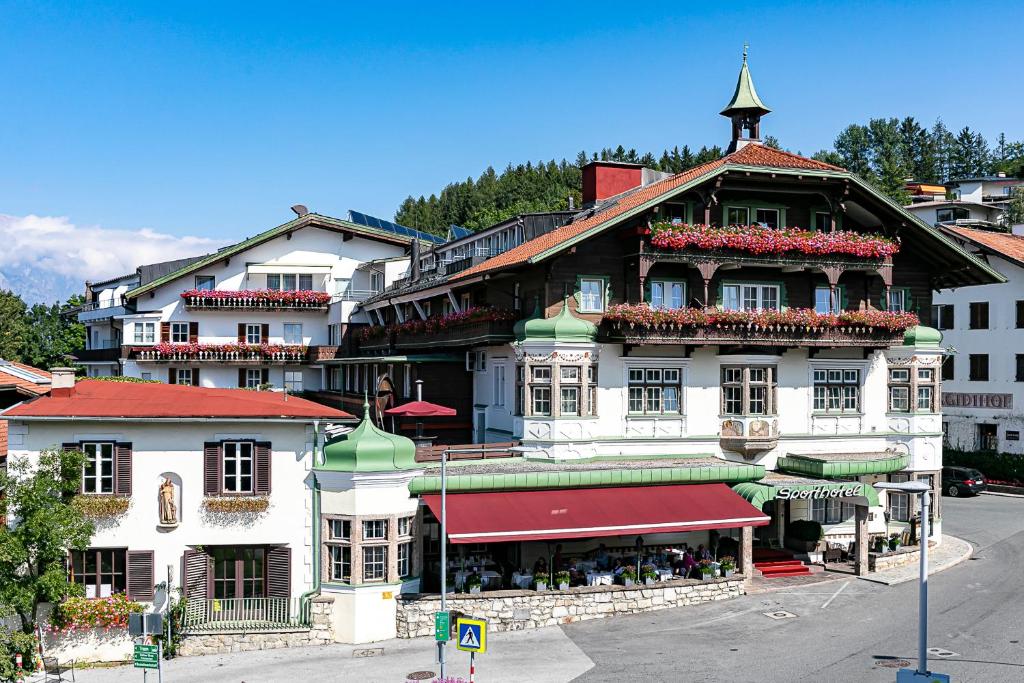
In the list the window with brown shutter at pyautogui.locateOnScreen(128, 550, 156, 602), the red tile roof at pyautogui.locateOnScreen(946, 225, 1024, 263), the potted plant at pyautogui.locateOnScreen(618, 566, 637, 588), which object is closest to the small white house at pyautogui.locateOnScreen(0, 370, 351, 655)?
the window with brown shutter at pyautogui.locateOnScreen(128, 550, 156, 602)

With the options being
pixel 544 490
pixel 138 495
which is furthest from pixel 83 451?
pixel 544 490

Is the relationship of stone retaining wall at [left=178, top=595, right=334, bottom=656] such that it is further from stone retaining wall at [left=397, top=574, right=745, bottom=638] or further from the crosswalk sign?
the crosswalk sign

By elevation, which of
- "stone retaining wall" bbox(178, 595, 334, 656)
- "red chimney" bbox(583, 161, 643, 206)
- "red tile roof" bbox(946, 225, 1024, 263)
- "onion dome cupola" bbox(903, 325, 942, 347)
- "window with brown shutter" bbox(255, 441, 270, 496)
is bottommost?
"stone retaining wall" bbox(178, 595, 334, 656)

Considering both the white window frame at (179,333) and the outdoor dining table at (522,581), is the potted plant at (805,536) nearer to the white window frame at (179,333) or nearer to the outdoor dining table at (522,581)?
the outdoor dining table at (522,581)

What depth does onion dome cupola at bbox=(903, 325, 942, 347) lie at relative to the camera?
137 ft

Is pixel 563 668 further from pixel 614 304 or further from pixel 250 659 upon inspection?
pixel 614 304

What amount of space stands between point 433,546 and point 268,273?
122 ft

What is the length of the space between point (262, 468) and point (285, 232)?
3634 cm

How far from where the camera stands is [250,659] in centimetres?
2914

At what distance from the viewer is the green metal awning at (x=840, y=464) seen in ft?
124

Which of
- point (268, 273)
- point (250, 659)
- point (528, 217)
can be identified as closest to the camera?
point (250, 659)

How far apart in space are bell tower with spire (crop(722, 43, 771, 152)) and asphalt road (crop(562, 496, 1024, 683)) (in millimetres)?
19588

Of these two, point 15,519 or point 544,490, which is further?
point 544,490

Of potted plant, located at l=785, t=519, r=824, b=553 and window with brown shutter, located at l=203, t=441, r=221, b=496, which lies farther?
potted plant, located at l=785, t=519, r=824, b=553
